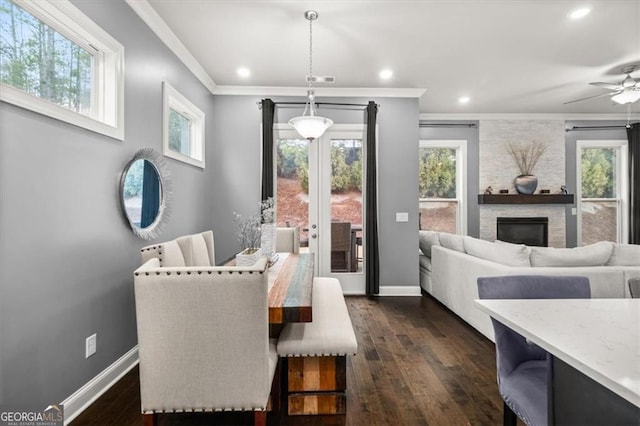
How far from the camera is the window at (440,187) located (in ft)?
19.1

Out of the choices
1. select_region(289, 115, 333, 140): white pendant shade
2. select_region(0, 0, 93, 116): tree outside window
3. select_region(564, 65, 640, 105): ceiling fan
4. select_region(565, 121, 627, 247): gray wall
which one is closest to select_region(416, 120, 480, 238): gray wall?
select_region(565, 121, 627, 247): gray wall

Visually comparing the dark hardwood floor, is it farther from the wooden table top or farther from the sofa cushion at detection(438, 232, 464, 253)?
the sofa cushion at detection(438, 232, 464, 253)

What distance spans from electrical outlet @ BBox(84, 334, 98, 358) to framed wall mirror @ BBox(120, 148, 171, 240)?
779 millimetres

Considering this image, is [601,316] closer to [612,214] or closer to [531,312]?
[531,312]

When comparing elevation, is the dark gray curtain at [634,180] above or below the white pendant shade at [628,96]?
below

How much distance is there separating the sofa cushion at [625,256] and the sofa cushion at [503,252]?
708mm

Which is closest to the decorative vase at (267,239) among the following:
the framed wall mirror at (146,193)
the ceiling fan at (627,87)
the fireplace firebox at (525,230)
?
the framed wall mirror at (146,193)

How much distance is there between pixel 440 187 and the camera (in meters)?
5.87

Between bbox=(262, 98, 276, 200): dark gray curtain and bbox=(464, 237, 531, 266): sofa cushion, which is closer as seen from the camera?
bbox=(464, 237, 531, 266): sofa cushion

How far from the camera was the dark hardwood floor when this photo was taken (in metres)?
1.79

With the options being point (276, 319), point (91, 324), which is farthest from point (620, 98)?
point (91, 324)

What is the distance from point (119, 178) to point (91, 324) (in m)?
1.01

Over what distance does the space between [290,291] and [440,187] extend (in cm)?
484

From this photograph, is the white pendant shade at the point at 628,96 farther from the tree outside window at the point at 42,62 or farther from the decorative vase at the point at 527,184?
the tree outside window at the point at 42,62
